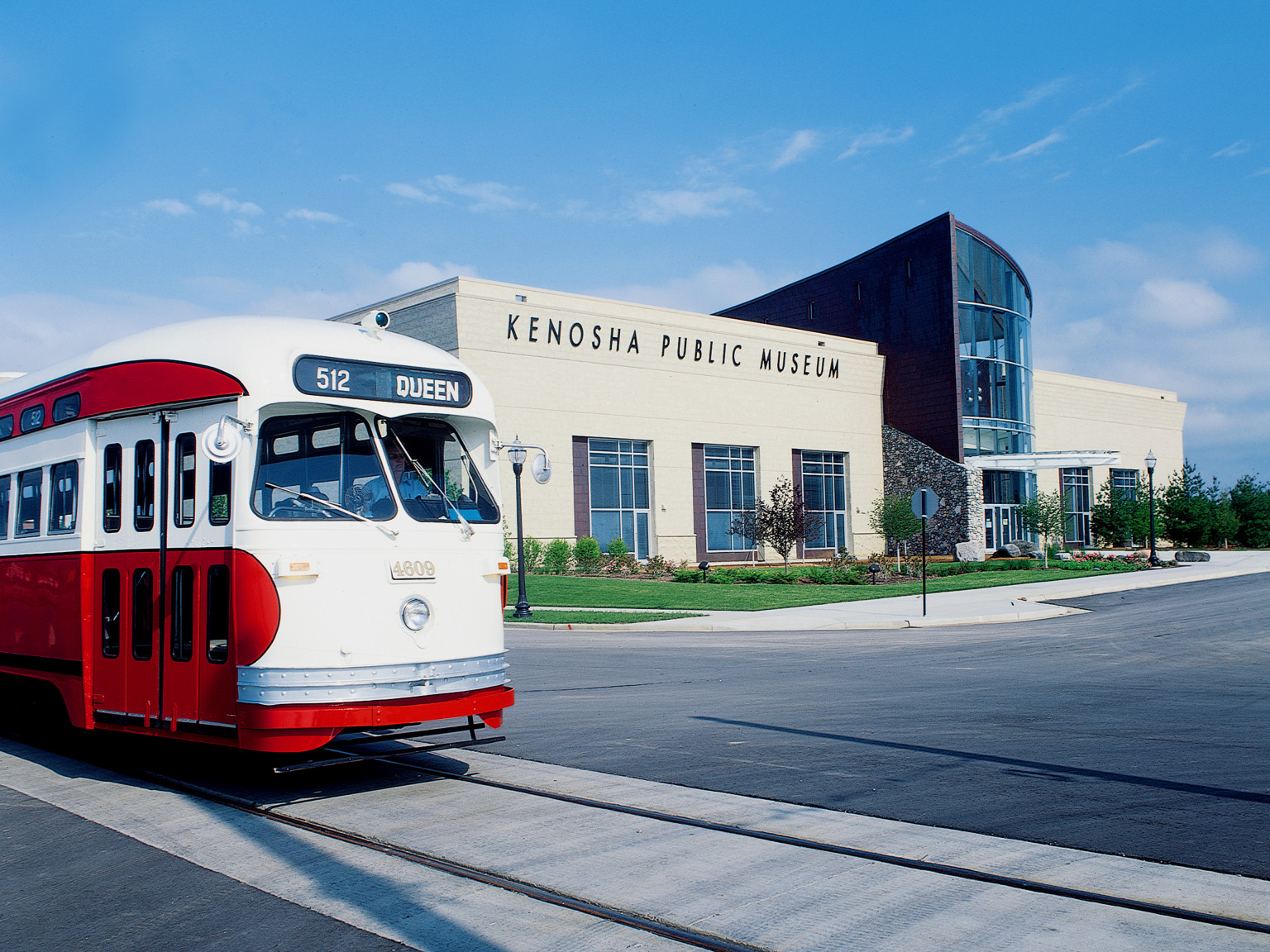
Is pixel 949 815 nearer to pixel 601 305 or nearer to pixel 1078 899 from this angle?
pixel 1078 899

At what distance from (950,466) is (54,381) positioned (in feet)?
151

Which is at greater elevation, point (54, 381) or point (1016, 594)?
point (54, 381)

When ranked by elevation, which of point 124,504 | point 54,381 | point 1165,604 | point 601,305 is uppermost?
point 601,305

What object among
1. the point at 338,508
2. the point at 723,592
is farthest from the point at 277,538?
the point at 723,592

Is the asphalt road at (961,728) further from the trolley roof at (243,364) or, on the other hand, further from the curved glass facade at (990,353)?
the curved glass facade at (990,353)

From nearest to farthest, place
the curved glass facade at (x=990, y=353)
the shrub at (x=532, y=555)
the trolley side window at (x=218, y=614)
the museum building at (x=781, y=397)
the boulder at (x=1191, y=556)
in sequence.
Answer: the trolley side window at (x=218, y=614) < the shrub at (x=532, y=555) < the museum building at (x=781, y=397) < the boulder at (x=1191, y=556) < the curved glass facade at (x=990, y=353)

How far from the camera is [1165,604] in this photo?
973 inches

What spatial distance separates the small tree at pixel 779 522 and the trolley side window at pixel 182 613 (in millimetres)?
32267

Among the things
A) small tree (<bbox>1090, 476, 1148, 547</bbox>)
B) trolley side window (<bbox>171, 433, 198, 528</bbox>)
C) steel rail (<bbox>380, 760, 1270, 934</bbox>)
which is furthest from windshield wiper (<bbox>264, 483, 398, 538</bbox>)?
small tree (<bbox>1090, 476, 1148, 547</bbox>)

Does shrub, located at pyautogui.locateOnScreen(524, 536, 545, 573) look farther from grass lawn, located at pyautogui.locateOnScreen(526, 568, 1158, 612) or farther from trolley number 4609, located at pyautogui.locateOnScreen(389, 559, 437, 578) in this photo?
trolley number 4609, located at pyautogui.locateOnScreen(389, 559, 437, 578)

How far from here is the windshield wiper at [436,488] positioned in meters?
7.62

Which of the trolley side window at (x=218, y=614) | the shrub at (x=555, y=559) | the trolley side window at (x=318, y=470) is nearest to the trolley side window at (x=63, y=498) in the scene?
the trolley side window at (x=218, y=614)

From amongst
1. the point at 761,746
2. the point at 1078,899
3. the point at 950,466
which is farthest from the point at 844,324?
the point at 1078,899

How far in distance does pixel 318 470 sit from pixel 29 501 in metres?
3.85
